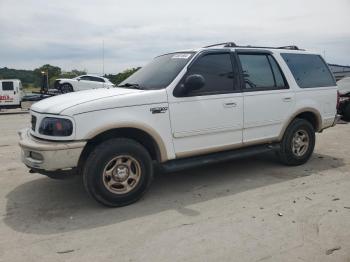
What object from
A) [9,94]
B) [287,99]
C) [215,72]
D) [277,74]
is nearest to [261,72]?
[277,74]

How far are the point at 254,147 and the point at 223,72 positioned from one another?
4.16ft

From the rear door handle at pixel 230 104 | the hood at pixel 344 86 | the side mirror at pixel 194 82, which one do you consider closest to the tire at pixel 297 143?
the rear door handle at pixel 230 104

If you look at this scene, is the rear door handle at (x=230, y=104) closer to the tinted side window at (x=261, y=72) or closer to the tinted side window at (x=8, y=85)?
the tinted side window at (x=261, y=72)

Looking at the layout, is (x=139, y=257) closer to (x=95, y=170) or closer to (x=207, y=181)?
(x=95, y=170)

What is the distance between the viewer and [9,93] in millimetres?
21734

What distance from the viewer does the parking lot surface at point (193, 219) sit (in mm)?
3410

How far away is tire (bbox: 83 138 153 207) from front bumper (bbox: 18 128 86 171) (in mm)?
178

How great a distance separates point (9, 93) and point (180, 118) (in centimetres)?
1933

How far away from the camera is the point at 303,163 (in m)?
6.48

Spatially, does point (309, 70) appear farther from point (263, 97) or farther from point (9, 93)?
point (9, 93)

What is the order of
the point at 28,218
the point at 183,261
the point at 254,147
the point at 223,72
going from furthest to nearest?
1. the point at 254,147
2. the point at 223,72
3. the point at 28,218
4. the point at 183,261

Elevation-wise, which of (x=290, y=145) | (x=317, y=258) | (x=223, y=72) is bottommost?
(x=317, y=258)

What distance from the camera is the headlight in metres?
4.22

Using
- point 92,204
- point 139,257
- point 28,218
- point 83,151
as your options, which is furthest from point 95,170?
point 139,257
